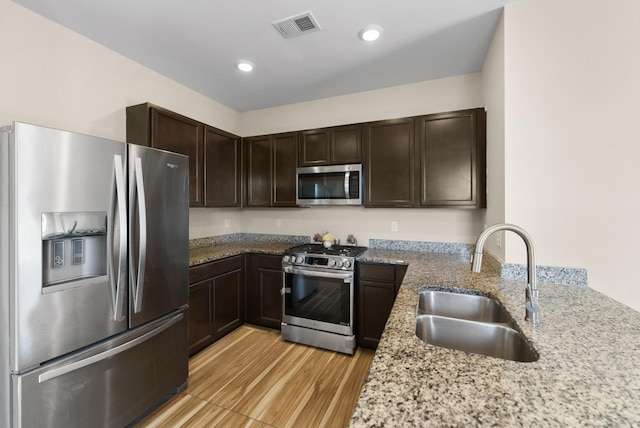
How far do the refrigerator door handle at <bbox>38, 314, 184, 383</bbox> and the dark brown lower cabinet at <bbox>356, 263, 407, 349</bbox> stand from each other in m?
1.61

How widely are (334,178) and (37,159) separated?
2.24m

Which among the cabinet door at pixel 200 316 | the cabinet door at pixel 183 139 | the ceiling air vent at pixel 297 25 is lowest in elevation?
the cabinet door at pixel 200 316

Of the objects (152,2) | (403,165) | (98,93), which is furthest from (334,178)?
(98,93)

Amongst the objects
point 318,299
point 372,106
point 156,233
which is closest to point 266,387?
point 318,299

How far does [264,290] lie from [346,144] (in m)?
1.88

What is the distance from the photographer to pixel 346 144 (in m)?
2.89

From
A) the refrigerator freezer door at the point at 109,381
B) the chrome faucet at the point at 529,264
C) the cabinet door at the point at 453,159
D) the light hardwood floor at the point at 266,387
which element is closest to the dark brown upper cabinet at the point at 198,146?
the refrigerator freezer door at the point at 109,381

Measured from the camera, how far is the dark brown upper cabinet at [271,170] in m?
3.15

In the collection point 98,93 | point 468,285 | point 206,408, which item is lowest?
point 206,408

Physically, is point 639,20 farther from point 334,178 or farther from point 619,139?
point 334,178

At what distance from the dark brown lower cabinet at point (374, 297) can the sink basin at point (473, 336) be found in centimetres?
109

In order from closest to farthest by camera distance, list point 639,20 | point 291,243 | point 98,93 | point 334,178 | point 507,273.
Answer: point 639,20
point 507,273
point 98,93
point 334,178
point 291,243

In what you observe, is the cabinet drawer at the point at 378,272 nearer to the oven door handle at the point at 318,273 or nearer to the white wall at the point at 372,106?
the oven door handle at the point at 318,273

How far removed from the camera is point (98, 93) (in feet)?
7.25
